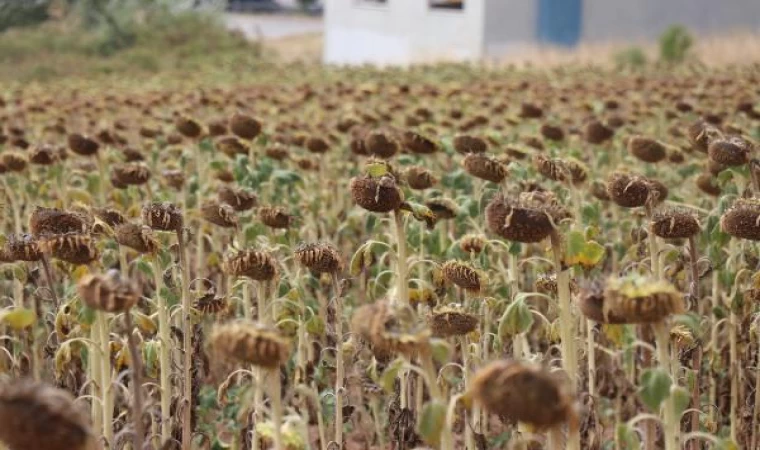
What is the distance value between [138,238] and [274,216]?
0.69 m

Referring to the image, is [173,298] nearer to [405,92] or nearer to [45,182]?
[45,182]

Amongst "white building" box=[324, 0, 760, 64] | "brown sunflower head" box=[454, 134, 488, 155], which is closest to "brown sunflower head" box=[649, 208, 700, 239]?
"brown sunflower head" box=[454, 134, 488, 155]

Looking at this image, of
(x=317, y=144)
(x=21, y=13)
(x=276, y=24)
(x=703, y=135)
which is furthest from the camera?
(x=276, y=24)

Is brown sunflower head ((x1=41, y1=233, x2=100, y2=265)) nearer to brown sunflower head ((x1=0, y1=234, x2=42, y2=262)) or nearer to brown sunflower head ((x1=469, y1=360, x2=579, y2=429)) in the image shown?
brown sunflower head ((x1=0, y1=234, x2=42, y2=262))

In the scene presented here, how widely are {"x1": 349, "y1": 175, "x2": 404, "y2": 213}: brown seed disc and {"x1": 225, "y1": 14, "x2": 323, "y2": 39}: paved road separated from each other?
113 feet

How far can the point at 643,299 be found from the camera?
189 cm

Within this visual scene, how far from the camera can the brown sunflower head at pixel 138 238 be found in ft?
9.45

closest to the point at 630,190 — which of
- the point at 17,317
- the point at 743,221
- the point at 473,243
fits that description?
the point at 743,221

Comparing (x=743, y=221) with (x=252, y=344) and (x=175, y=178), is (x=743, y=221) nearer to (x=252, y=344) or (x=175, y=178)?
(x=252, y=344)

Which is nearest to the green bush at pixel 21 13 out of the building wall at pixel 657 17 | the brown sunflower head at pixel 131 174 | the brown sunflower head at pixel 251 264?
the building wall at pixel 657 17

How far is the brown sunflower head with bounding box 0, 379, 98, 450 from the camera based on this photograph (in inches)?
59.9

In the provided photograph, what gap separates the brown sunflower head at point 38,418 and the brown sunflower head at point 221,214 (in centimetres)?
191

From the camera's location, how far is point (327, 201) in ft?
17.8

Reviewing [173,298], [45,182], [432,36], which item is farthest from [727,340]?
[432,36]
